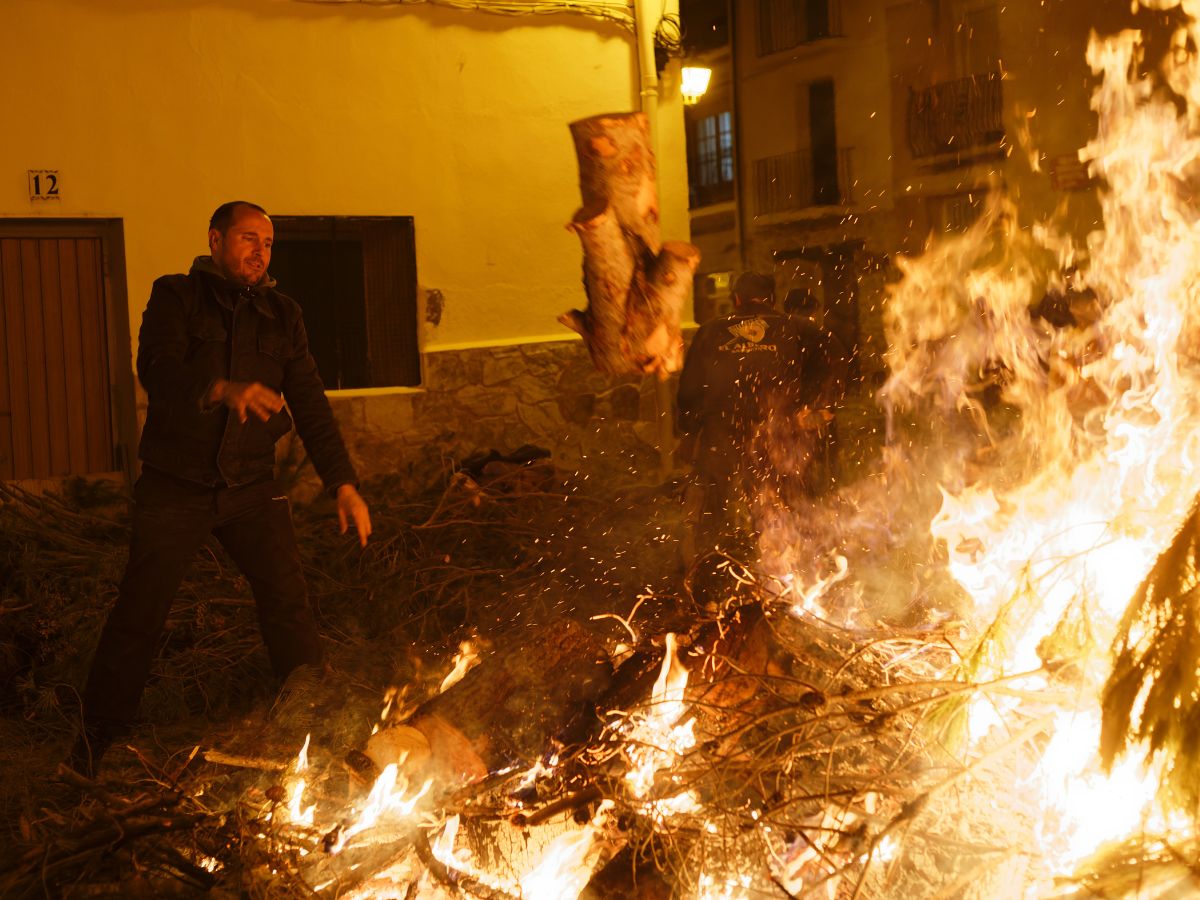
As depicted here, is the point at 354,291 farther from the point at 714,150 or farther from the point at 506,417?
the point at 714,150

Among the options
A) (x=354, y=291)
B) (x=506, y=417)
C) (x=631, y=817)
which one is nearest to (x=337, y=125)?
(x=354, y=291)

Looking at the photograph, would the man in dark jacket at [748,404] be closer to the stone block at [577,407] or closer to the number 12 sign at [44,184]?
the stone block at [577,407]

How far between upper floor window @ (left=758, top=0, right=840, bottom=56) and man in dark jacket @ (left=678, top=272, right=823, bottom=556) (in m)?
19.9

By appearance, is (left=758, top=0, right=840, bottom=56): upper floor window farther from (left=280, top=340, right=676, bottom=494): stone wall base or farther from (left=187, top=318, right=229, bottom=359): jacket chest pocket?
(left=187, top=318, right=229, bottom=359): jacket chest pocket

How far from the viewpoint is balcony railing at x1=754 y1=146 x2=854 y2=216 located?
Answer: 77.9ft

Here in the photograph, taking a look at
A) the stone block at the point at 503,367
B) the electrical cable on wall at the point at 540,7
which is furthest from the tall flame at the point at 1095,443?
the electrical cable on wall at the point at 540,7

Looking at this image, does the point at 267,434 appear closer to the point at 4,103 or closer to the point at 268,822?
the point at 268,822

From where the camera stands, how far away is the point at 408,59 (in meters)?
8.14

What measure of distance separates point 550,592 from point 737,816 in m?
2.46

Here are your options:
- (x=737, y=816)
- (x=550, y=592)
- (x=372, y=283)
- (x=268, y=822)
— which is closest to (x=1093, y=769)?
(x=737, y=816)

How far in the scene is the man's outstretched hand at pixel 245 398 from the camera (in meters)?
3.82

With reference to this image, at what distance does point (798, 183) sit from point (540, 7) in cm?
1707

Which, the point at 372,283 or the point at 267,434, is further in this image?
the point at 372,283

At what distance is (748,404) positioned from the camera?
19.9 ft
